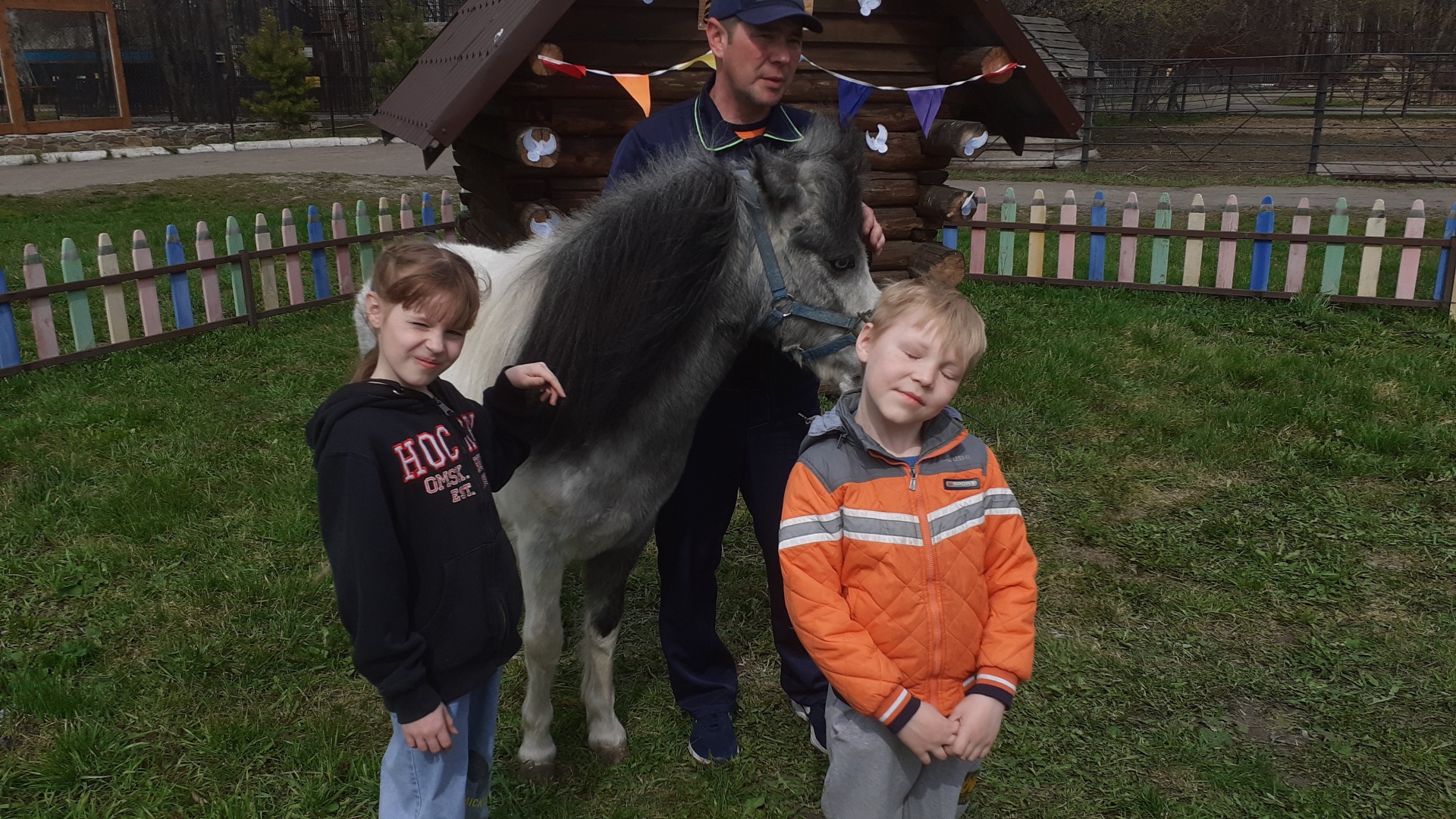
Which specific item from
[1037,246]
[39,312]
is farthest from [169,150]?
[1037,246]

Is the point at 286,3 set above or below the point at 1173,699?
above

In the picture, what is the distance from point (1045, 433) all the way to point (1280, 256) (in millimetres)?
6248

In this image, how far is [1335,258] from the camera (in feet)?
27.8

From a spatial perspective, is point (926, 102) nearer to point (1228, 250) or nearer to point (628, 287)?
point (628, 287)

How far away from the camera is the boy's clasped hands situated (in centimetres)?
203

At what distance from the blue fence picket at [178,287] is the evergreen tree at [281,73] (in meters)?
19.7

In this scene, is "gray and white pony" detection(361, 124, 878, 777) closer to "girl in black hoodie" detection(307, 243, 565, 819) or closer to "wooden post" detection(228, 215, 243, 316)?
"girl in black hoodie" detection(307, 243, 565, 819)

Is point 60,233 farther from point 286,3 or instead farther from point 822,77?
point 286,3

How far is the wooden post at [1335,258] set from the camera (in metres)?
8.46

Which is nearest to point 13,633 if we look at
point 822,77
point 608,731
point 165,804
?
point 165,804

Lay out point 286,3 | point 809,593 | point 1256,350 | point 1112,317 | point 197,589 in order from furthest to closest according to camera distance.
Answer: point 286,3 < point 1112,317 < point 1256,350 < point 197,589 < point 809,593

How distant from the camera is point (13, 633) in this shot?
12.7ft

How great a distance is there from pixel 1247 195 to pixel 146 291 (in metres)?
15.7

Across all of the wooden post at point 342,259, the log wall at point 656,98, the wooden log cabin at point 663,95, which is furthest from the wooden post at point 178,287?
the log wall at point 656,98
